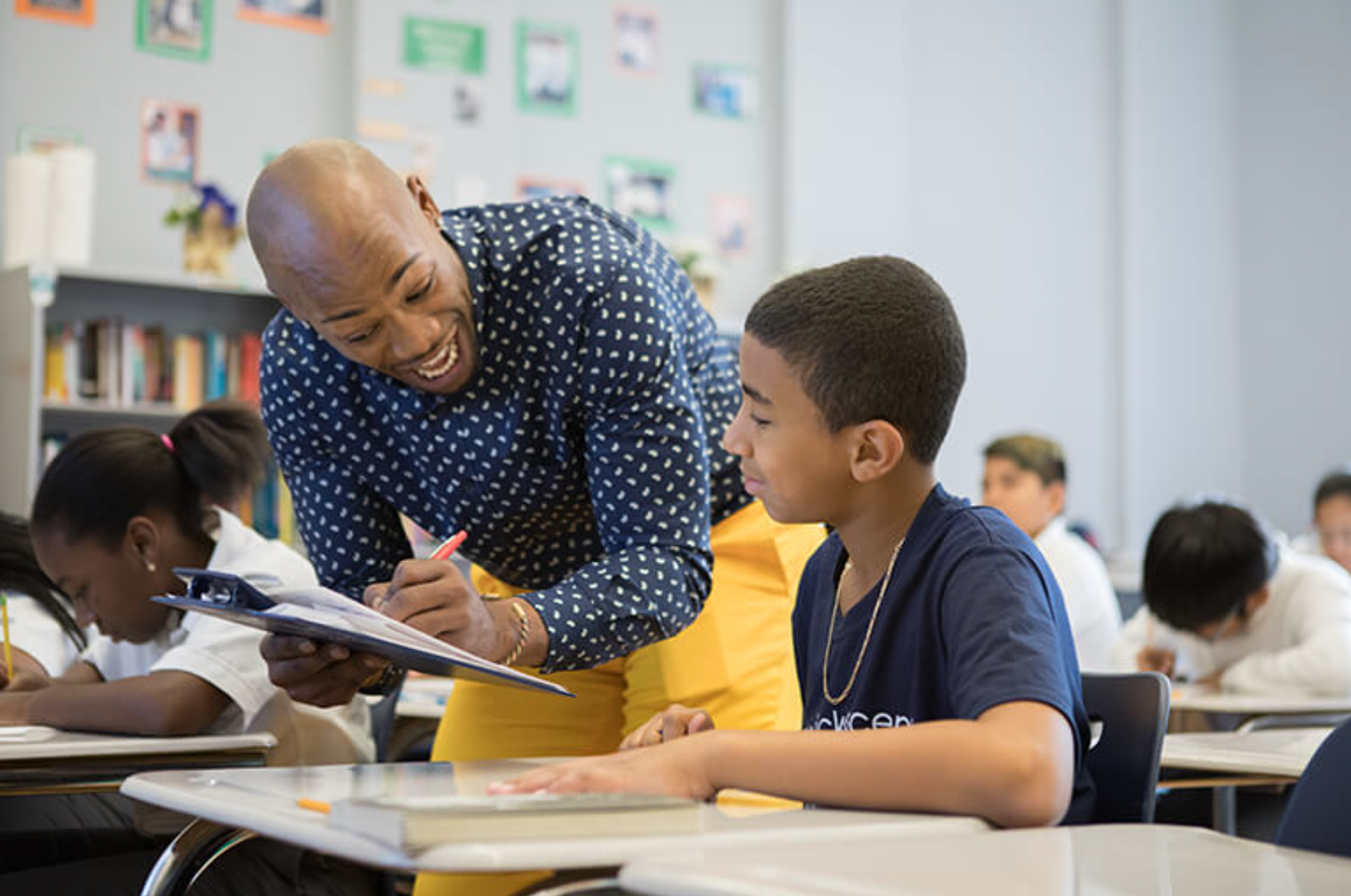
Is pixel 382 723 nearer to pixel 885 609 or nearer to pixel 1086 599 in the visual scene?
pixel 885 609

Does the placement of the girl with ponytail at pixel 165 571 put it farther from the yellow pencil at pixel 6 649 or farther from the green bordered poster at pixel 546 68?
the green bordered poster at pixel 546 68

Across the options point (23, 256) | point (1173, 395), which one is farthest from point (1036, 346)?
point (23, 256)

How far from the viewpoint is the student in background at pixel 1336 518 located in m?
5.07

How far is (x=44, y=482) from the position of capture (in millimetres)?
2268

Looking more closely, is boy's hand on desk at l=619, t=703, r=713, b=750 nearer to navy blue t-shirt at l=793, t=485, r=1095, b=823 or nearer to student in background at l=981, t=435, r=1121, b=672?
navy blue t-shirt at l=793, t=485, r=1095, b=823

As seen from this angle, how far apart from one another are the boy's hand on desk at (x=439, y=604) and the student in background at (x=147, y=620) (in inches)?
27.7

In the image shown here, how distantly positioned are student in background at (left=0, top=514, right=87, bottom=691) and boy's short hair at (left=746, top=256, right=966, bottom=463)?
1.79m

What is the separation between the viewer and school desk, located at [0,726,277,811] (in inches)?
69.4

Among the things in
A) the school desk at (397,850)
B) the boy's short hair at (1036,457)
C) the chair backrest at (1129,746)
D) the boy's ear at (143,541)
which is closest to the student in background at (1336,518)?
the boy's short hair at (1036,457)

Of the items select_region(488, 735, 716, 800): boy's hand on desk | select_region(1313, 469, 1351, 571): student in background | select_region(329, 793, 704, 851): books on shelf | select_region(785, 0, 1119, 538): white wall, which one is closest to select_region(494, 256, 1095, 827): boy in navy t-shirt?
select_region(488, 735, 716, 800): boy's hand on desk

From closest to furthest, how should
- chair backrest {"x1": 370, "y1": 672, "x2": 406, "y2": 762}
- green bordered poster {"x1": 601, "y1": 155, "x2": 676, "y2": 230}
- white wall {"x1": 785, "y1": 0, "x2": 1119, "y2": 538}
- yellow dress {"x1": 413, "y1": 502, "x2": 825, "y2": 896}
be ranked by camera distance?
yellow dress {"x1": 413, "y1": 502, "x2": 825, "y2": 896}, chair backrest {"x1": 370, "y1": 672, "x2": 406, "y2": 762}, green bordered poster {"x1": 601, "y1": 155, "x2": 676, "y2": 230}, white wall {"x1": 785, "y1": 0, "x2": 1119, "y2": 538}

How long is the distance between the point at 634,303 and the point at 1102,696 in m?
0.65

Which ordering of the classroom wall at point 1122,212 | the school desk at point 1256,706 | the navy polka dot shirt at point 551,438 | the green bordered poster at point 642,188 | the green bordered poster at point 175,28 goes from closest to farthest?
the navy polka dot shirt at point 551,438 < the school desk at point 1256,706 < the green bordered poster at point 175,28 < the green bordered poster at point 642,188 < the classroom wall at point 1122,212

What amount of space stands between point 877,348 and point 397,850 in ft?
2.28
